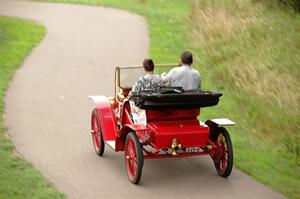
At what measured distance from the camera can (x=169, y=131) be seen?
364 inches

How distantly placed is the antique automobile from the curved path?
0.37 metres

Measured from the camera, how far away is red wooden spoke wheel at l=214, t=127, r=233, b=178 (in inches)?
375

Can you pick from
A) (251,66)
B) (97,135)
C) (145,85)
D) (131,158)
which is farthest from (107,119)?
(251,66)

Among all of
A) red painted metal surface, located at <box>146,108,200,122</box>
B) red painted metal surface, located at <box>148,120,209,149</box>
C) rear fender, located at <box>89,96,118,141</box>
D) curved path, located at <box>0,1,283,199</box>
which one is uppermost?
red painted metal surface, located at <box>146,108,200,122</box>

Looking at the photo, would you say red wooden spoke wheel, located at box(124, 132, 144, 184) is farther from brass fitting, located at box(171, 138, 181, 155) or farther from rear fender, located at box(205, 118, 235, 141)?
rear fender, located at box(205, 118, 235, 141)

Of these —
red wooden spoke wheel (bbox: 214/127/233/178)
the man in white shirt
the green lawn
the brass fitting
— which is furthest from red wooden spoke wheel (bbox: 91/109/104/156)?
the green lawn

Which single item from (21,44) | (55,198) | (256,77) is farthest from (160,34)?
(55,198)

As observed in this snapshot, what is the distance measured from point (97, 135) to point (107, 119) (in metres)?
0.55

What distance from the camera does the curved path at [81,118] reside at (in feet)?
30.6

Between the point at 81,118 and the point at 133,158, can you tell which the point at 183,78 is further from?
the point at 81,118

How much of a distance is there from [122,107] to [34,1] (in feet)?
63.3

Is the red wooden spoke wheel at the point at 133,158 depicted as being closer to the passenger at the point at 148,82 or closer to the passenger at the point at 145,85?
the passenger at the point at 145,85

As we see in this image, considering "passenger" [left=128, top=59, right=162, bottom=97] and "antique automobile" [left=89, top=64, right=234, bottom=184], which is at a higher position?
"passenger" [left=128, top=59, right=162, bottom=97]

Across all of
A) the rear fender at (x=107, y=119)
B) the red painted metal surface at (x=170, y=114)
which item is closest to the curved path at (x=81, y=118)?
the rear fender at (x=107, y=119)
